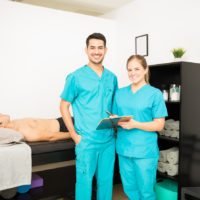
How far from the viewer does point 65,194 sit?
86.7 inches

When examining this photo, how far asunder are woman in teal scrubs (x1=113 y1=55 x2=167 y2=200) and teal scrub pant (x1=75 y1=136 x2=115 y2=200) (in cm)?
10

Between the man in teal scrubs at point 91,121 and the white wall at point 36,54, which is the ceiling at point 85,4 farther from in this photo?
the man in teal scrubs at point 91,121

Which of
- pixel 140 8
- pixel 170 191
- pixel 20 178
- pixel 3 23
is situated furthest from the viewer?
pixel 140 8

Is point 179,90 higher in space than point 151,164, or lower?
higher

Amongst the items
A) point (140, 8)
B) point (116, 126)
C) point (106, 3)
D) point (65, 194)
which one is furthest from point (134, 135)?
point (106, 3)

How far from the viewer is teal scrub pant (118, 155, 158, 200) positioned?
1.73 metres

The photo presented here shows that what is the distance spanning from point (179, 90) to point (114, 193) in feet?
3.96

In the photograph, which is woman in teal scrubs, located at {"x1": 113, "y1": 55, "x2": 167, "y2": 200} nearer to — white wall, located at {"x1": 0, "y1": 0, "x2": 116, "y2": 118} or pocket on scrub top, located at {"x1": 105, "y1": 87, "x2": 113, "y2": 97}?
pocket on scrub top, located at {"x1": 105, "y1": 87, "x2": 113, "y2": 97}

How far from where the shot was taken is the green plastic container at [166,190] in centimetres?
214

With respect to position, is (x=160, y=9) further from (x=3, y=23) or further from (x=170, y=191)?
(x=170, y=191)

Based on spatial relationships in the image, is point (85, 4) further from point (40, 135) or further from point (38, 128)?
point (40, 135)

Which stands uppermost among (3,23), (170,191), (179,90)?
(3,23)

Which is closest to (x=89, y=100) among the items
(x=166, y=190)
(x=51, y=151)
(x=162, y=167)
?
(x=51, y=151)

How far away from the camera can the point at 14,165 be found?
1895mm
